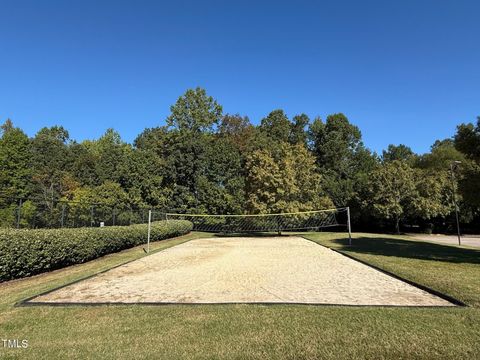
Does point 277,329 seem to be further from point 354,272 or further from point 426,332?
point 354,272

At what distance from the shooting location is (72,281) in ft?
26.4

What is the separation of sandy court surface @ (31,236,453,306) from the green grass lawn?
2.20 ft

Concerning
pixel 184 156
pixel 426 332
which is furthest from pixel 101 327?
pixel 184 156

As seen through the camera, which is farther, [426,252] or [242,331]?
[426,252]

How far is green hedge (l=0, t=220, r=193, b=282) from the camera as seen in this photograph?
331 inches

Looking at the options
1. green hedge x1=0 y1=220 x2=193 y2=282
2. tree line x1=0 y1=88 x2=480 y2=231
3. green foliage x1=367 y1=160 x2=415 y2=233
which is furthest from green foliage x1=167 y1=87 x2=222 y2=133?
green hedge x1=0 y1=220 x2=193 y2=282

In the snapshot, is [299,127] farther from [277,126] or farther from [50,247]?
[50,247]

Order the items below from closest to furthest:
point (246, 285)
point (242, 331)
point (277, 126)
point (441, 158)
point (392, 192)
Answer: point (242, 331)
point (246, 285)
point (392, 192)
point (441, 158)
point (277, 126)

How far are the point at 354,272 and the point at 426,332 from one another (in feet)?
16.4

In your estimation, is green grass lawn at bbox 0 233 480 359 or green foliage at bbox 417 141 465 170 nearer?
green grass lawn at bbox 0 233 480 359

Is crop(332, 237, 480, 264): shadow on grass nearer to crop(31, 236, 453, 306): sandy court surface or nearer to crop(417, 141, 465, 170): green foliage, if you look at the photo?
crop(31, 236, 453, 306): sandy court surface

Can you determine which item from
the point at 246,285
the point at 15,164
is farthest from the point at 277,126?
the point at 246,285

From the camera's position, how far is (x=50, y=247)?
9.85 meters

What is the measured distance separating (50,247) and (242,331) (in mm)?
7692
